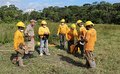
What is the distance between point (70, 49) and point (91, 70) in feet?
11.2

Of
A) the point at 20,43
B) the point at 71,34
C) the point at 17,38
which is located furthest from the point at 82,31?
the point at 17,38

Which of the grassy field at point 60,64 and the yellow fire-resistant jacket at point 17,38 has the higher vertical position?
the yellow fire-resistant jacket at point 17,38

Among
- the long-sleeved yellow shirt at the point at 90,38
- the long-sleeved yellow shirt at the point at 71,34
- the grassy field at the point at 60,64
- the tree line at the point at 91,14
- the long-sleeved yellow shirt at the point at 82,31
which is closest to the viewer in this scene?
the grassy field at the point at 60,64

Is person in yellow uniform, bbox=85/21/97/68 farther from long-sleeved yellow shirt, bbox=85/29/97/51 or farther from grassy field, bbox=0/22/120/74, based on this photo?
grassy field, bbox=0/22/120/74

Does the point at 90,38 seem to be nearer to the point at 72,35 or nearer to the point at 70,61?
the point at 70,61

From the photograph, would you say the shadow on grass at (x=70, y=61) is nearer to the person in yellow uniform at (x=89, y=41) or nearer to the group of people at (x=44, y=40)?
the group of people at (x=44, y=40)

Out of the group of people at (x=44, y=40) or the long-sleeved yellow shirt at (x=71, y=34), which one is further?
the long-sleeved yellow shirt at (x=71, y=34)

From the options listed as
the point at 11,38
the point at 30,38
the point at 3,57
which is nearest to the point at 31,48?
the point at 30,38

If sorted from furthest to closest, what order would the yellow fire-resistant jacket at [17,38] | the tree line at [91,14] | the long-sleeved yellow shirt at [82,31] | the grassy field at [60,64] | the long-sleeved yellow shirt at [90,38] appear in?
1. the tree line at [91,14]
2. the long-sleeved yellow shirt at [82,31]
3. the yellow fire-resistant jacket at [17,38]
4. the long-sleeved yellow shirt at [90,38]
5. the grassy field at [60,64]

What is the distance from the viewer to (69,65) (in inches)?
463

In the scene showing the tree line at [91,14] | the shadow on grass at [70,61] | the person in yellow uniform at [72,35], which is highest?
the person in yellow uniform at [72,35]

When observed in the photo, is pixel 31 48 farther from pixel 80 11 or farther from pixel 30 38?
pixel 80 11

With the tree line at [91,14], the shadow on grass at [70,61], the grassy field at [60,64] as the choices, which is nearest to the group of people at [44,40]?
the grassy field at [60,64]

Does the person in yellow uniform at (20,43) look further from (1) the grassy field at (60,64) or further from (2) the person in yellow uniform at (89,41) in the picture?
(2) the person in yellow uniform at (89,41)
